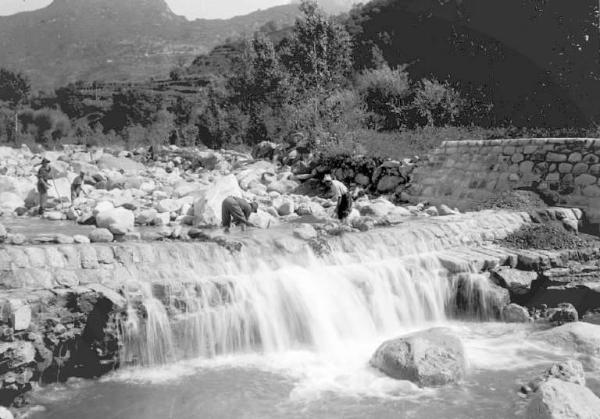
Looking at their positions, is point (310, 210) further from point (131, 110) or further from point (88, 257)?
point (131, 110)

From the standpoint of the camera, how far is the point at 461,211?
15695 mm

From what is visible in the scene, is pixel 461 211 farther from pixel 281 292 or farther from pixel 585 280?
pixel 281 292

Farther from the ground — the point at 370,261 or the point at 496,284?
the point at 370,261

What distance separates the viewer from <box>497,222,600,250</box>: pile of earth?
11969mm

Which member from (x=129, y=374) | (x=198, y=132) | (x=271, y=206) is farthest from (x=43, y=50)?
(x=129, y=374)

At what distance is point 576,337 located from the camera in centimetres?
852

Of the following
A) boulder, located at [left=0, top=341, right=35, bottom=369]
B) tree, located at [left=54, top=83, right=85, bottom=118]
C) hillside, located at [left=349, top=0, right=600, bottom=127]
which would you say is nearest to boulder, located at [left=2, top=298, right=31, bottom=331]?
boulder, located at [left=0, top=341, right=35, bottom=369]

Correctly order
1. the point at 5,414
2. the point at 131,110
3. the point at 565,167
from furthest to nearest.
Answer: the point at 131,110
the point at 565,167
the point at 5,414

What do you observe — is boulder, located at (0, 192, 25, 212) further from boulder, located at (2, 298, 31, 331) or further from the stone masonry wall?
the stone masonry wall

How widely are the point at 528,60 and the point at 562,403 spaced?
21.3 m

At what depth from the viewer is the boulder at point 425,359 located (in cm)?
723

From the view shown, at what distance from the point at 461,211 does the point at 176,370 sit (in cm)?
1033

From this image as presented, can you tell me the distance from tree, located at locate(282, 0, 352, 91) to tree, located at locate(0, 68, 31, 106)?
4345cm

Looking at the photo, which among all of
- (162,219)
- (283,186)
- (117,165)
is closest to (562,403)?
(162,219)
